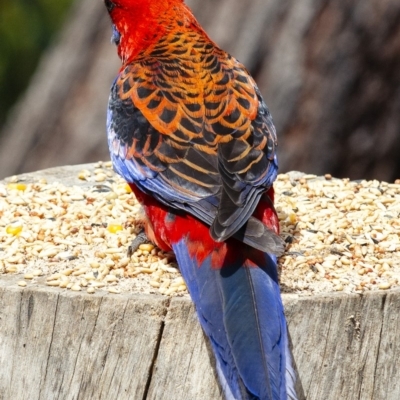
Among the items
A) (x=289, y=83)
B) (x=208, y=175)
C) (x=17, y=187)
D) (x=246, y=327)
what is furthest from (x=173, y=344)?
(x=289, y=83)

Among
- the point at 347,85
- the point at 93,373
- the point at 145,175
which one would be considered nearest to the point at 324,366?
the point at 93,373

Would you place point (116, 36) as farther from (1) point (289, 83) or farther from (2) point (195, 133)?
(1) point (289, 83)

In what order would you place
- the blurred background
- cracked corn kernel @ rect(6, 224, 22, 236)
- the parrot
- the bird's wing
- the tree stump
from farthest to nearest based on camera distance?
1. the blurred background
2. cracked corn kernel @ rect(6, 224, 22, 236)
3. the bird's wing
4. the tree stump
5. the parrot

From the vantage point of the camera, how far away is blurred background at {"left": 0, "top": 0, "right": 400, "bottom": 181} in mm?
7766

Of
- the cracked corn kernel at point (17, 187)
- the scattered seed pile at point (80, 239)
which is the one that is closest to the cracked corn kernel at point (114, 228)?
the scattered seed pile at point (80, 239)

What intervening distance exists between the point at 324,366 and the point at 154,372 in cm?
76

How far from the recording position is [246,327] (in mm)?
3457

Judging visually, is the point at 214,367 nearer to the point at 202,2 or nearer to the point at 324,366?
the point at 324,366

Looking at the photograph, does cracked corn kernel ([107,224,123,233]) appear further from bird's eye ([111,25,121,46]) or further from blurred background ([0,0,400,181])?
blurred background ([0,0,400,181])

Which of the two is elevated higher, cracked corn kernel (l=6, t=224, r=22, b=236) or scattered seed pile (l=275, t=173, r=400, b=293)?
scattered seed pile (l=275, t=173, r=400, b=293)

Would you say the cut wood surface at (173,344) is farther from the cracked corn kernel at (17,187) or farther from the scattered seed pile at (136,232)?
the cracked corn kernel at (17,187)

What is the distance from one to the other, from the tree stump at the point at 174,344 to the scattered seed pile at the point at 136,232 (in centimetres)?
12

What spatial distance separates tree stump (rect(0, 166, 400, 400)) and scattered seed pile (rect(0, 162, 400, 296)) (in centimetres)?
12

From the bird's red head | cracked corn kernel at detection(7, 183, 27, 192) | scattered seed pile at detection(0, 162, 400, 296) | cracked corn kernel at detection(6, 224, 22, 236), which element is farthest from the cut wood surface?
the bird's red head
